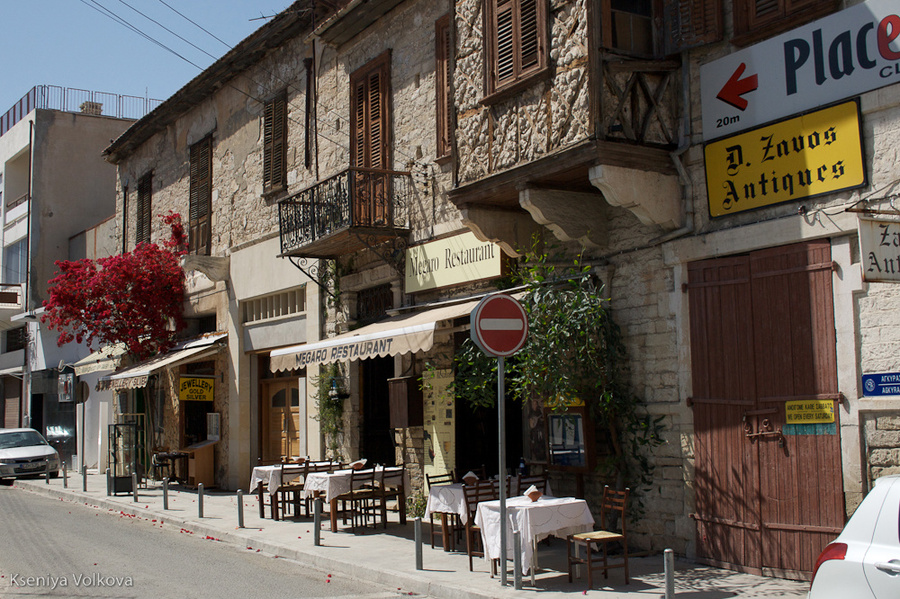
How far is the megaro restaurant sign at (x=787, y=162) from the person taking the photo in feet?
26.1

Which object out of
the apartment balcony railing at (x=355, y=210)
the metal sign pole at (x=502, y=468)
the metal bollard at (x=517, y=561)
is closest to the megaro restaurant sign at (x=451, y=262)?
the apartment balcony railing at (x=355, y=210)

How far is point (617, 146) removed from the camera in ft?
29.8

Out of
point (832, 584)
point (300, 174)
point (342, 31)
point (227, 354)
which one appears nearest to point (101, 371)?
point (227, 354)

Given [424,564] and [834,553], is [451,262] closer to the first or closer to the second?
[424,564]

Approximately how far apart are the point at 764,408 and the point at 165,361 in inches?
588

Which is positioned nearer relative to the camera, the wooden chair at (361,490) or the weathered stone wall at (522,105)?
the weathered stone wall at (522,105)

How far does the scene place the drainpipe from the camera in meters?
9.41

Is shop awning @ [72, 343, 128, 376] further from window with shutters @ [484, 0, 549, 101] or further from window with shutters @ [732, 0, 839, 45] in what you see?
window with shutters @ [732, 0, 839, 45]

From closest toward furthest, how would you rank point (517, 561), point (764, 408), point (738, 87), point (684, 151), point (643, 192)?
point (517, 561) → point (764, 408) → point (738, 87) → point (643, 192) → point (684, 151)

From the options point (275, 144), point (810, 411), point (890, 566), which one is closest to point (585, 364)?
point (810, 411)

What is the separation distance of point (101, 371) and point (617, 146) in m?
22.5

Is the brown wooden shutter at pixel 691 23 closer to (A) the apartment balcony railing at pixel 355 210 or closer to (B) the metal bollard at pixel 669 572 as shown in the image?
(B) the metal bollard at pixel 669 572

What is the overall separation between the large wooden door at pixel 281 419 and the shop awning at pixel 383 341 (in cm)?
428

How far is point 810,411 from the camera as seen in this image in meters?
8.16
